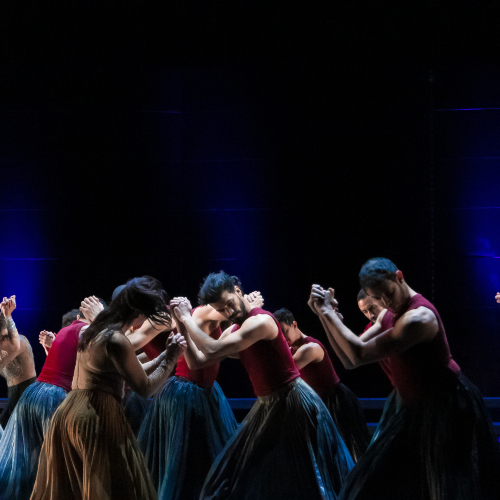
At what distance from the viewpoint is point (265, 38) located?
4.89 m

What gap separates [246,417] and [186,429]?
56 cm

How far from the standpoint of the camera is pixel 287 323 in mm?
3998

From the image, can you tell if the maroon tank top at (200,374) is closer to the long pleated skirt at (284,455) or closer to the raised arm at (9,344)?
the long pleated skirt at (284,455)

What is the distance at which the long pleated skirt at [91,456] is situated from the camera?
241 cm

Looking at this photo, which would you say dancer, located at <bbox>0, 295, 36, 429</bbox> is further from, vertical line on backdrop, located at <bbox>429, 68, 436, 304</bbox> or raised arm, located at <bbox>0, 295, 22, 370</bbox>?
vertical line on backdrop, located at <bbox>429, 68, 436, 304</bbox>

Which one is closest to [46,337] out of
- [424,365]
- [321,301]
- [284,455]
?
[284,455]

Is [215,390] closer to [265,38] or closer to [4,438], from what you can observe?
[4,438]

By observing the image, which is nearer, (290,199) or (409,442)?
(409,442)

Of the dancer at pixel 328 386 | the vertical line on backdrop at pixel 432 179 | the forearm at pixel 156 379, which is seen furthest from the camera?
the vertical line on backdrop at pixel 432 179

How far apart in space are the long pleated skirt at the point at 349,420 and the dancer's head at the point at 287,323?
0.45 m

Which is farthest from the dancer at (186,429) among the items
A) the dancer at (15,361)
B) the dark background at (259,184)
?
the dark background at (259,184)

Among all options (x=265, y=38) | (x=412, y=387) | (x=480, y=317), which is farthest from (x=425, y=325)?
(x=480, y=317)

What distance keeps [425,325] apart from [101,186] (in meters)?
4.25

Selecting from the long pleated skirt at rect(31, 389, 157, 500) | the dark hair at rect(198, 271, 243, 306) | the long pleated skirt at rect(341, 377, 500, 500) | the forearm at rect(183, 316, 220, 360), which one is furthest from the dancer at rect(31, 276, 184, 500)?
the long pleated skirt at rect(341, 377, 500, 500)
